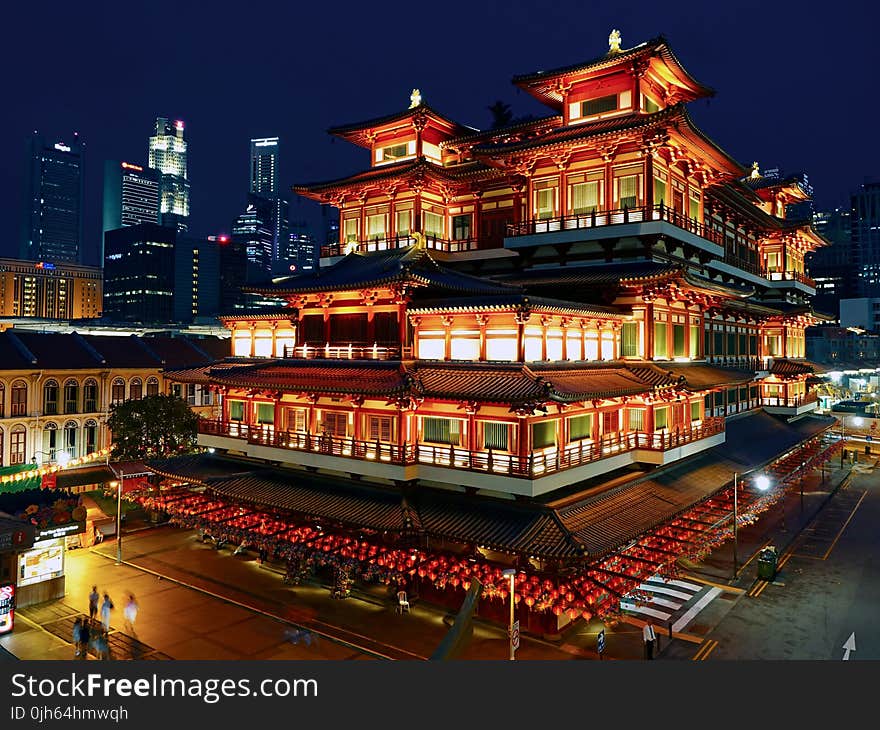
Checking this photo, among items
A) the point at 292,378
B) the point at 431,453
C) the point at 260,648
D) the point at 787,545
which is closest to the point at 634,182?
the point at 431,453

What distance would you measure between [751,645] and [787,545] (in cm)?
1613

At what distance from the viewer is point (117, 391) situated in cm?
6269

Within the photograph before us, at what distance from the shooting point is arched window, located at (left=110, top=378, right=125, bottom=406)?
62250 mm

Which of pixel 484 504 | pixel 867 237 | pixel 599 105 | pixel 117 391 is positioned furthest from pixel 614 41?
pixel 867 237

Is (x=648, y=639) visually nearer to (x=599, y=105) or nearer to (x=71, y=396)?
(x=599, y=105)

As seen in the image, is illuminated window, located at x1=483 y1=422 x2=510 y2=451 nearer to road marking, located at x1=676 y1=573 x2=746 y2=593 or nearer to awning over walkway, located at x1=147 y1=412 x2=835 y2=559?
awning over walkway, located at x1=147 y1=412 x2=835 y2=559

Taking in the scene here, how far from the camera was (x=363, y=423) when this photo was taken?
3052 cm

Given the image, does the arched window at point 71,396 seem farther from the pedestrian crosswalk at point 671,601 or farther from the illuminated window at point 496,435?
the pedestrian crosswalk at point 671,601

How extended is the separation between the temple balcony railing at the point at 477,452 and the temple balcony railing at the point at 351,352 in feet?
14.2

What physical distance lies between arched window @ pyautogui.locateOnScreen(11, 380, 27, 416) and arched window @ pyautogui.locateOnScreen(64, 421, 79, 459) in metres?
4.03

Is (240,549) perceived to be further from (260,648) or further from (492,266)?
(492,266)

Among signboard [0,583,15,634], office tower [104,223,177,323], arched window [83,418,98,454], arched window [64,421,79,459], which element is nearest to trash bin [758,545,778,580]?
signboard [0,583,15,634]

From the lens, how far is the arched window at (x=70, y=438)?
191 ft

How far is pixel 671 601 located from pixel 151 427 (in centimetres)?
3758
